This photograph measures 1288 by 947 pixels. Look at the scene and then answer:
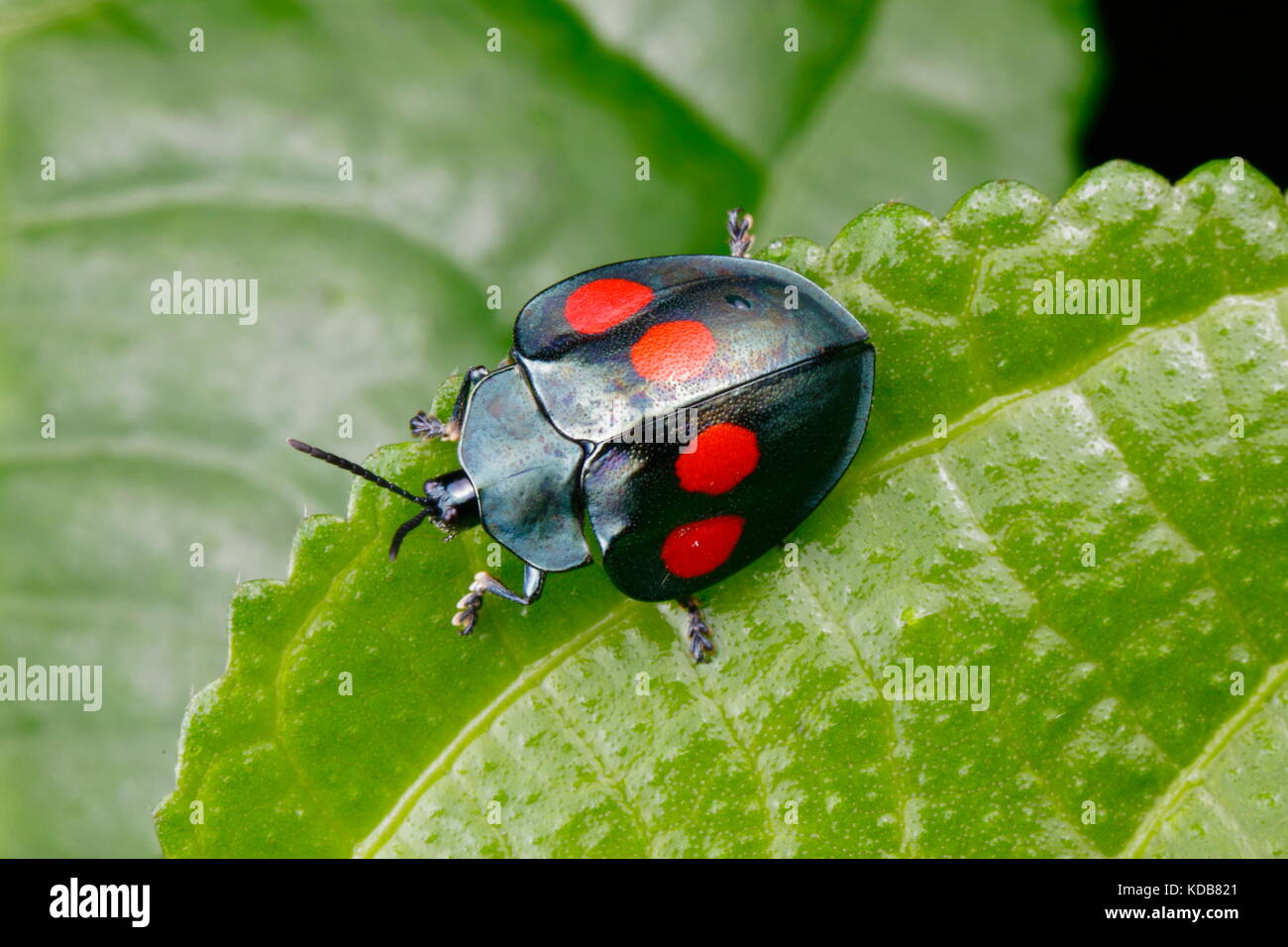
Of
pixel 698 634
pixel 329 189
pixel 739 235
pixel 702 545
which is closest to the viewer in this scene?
pixel 698 634

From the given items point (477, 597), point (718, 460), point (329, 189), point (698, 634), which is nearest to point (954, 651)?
point (698, 634)

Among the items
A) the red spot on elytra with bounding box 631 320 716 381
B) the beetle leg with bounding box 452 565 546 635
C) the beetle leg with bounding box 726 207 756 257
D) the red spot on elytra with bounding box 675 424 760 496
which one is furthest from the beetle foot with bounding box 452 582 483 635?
the beetle leg with bounding box 726 207 756 257

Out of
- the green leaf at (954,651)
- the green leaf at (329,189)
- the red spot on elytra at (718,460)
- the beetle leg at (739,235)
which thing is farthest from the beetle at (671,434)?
the green leaf at (329,189)

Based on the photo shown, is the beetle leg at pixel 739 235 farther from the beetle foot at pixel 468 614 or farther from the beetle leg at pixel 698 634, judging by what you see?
the beetle foot at pixel 468 614

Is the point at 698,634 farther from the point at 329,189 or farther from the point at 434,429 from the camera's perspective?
the point at 329,189
